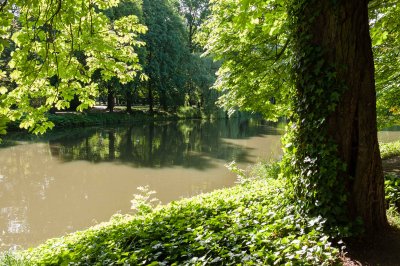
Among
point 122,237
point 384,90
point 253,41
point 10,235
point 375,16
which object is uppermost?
point 375,16

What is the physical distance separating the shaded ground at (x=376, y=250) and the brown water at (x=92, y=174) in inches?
308

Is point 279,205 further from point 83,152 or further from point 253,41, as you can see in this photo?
point 83,152

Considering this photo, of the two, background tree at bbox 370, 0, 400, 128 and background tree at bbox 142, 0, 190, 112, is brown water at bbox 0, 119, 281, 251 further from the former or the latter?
background tree at bbox 142, 0, 190, 112

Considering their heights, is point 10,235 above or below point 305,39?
below

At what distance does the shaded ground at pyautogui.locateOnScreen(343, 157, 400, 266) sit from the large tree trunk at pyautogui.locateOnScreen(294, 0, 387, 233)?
17cm

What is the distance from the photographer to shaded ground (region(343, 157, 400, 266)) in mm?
3576

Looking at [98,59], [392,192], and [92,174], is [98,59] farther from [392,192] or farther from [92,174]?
[92,174]

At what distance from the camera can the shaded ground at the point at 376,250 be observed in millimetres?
3576

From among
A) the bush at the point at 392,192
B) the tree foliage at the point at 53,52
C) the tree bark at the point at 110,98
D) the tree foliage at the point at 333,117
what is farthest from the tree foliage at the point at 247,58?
the tree bark at the point at 110,98

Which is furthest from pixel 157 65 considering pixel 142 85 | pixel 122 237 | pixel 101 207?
pixel 122 237

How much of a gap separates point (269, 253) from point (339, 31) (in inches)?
104

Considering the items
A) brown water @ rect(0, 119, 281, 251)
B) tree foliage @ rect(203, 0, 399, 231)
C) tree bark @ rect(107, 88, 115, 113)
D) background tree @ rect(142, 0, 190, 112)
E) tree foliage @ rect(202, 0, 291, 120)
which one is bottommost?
brown water @ rect(0, 119, 281, 251)

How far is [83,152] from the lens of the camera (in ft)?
63.7

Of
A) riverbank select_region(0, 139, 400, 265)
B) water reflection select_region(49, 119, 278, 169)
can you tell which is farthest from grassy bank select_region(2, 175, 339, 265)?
water reflection select_region(49, 119, 278, 169)
